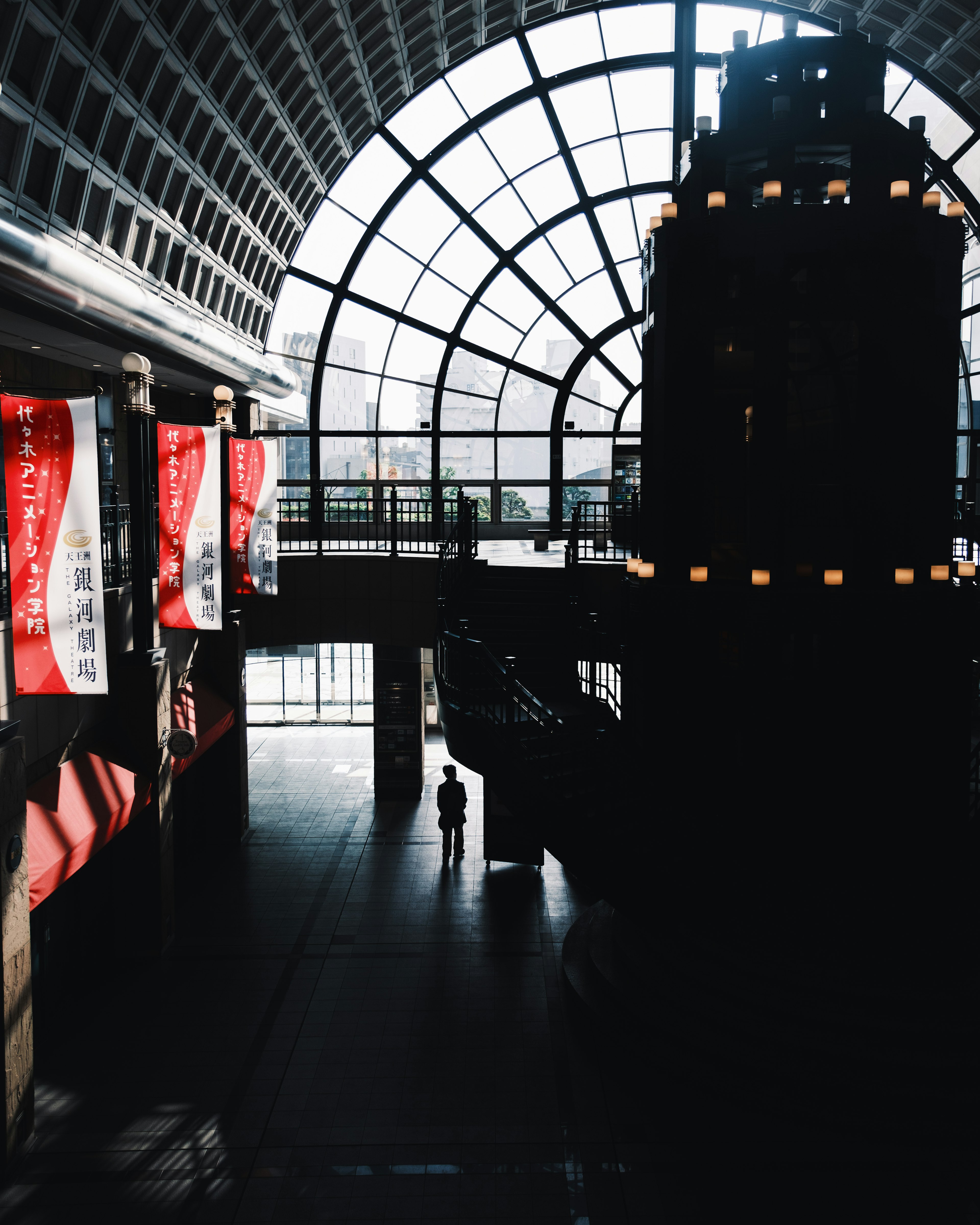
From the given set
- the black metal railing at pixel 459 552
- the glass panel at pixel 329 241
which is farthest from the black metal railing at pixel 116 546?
the glass panel at pixel 329 241

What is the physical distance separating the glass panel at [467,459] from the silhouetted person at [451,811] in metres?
8.90

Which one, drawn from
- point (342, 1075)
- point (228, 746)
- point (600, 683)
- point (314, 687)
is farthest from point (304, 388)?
A: point (342, 1075)

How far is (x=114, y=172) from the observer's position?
11680 millimetres

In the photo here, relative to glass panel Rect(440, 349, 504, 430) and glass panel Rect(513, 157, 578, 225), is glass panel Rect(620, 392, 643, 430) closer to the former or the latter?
glass panel Rect(440, 349, 504, 430)

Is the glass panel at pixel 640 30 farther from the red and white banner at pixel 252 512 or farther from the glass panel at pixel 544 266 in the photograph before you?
the red and white banner at pixel 252 512

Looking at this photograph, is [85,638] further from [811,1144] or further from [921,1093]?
[921,1093]

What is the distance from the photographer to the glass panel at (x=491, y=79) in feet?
64.1

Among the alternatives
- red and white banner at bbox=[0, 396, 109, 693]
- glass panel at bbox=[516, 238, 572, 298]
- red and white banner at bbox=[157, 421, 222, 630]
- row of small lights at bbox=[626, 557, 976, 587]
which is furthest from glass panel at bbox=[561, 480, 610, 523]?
red and white banner at bbox=[0, 396, 109, 693]

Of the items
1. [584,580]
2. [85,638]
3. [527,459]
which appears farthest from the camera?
[527,459]

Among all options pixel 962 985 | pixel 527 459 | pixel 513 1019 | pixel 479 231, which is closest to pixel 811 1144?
pixel 962 985

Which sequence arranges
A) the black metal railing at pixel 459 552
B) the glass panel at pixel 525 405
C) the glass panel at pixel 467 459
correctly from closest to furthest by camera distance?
the black metal railing at pixel 459 552
the glass panel at pixel 525 405
the glass panel at pixel 467 459

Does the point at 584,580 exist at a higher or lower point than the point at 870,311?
lower

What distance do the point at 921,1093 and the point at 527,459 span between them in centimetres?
1619

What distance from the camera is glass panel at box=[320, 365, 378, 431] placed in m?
20.5
